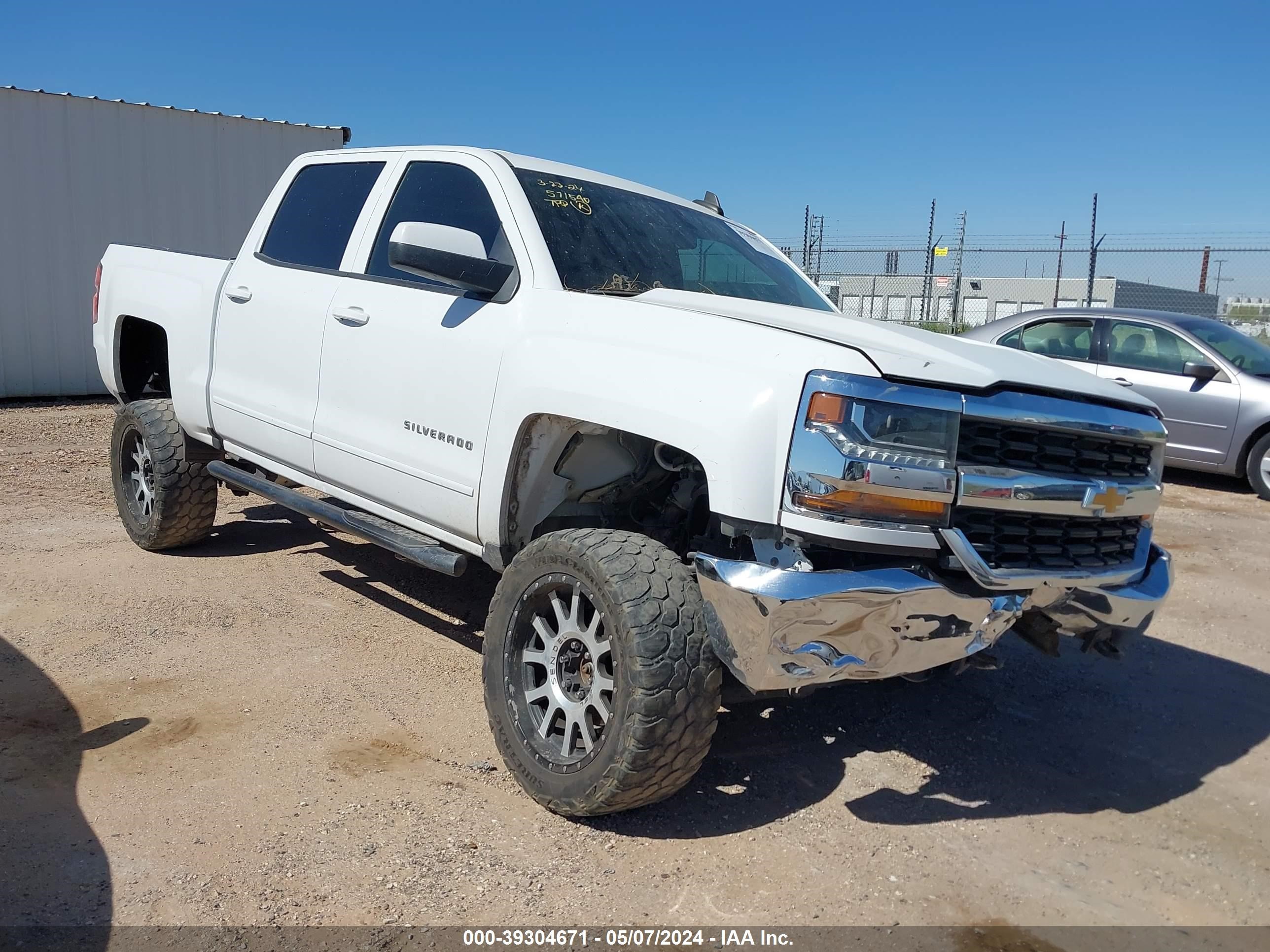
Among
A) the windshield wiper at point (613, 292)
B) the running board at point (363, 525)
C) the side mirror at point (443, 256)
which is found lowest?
the running board at point (363, 525)

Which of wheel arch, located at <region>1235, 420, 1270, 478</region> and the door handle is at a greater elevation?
the door handle

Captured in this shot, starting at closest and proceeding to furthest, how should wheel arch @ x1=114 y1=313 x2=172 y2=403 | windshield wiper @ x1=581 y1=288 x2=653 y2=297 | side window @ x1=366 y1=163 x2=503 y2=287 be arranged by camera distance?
windshield wiper @ x1=581 y1=288 x2=653 y2=297 < side window @ x1=366 y1=163 x2=503 y2=287 < wheel arch @ x1=114 y1=313 x2=172 y2=403

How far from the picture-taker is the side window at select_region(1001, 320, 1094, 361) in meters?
9.81

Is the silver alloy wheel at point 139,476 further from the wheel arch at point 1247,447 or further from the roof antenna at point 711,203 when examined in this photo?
the wheel arch at point 1247,447

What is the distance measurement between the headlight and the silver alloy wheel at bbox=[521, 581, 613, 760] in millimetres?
815

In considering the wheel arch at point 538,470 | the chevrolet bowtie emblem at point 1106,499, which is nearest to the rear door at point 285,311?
the wheel arch at point 538,470

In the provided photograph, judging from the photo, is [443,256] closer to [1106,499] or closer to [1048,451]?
[1048,451]

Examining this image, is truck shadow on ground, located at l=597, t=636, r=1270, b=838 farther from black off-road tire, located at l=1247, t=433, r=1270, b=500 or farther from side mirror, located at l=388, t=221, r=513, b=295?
black off-road tire, located at l=1247, t=433, r=1270, b=500

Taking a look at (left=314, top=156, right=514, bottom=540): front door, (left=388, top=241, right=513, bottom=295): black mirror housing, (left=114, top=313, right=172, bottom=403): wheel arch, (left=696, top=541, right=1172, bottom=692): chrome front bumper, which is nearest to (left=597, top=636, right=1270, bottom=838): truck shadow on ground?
(left=696, top=541, right=1172, bottom=692): chrome front bumper

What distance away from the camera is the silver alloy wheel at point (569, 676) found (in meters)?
3.09

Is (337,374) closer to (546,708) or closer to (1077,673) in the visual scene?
(546,708)

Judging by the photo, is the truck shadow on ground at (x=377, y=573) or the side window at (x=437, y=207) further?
the truck shadow on ground at (x=377, y=573)

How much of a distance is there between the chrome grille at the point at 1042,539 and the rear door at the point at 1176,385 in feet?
21.0

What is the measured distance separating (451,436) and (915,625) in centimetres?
182
